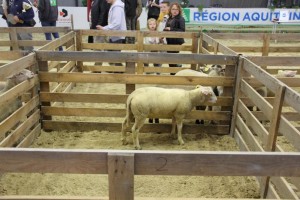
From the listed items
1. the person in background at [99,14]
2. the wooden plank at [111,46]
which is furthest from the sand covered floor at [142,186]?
the person in background at [99,14]

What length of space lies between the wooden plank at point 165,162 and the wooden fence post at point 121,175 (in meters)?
0.03

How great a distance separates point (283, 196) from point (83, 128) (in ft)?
10.5

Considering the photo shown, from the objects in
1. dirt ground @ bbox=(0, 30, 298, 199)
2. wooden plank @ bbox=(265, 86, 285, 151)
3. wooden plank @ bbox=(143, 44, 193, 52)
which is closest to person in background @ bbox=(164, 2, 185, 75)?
wooden plank @ bbox=(143, 44, 193, 52)

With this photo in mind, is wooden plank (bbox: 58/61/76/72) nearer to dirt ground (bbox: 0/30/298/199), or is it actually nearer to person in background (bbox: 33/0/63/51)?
person in background (bbox: 33/0/63/51)

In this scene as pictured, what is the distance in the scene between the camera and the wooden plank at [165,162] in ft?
6.01

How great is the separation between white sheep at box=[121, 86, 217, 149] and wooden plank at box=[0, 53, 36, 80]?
4.82 ft

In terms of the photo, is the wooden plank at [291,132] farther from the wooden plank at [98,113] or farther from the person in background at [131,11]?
the person in background at [131,11]

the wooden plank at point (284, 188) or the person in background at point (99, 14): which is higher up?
the person in background at point (99, 14)

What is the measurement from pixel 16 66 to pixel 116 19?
Answer: 3862 millimetres

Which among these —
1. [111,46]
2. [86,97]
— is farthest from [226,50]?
[111,46]

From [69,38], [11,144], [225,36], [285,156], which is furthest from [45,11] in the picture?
[285,156]

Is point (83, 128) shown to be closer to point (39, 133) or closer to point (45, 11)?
point (39, 133)

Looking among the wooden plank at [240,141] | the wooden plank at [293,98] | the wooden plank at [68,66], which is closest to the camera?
the wooden plank at [293,98]

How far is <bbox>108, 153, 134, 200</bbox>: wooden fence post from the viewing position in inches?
71.6
